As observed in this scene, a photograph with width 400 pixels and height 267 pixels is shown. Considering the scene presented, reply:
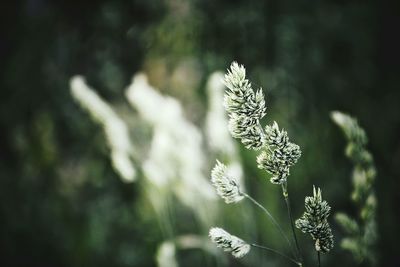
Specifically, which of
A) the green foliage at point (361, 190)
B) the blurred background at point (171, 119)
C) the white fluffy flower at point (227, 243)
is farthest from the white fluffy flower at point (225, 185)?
the blurred background at point (171, 119)

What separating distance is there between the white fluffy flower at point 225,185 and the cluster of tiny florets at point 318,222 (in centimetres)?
9

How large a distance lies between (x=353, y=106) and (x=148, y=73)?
138cm

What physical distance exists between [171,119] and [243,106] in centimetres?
75

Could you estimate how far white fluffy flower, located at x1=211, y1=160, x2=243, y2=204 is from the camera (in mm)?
527

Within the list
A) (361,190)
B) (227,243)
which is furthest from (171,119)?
(227,243)

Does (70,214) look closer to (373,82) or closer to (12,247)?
(12,247)

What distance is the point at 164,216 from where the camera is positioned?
52.4 inches

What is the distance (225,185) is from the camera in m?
0.53

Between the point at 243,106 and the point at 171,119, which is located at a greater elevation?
the point at 171,119

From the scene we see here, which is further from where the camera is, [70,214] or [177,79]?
[177,79]

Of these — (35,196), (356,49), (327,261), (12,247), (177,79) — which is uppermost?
(177,79)

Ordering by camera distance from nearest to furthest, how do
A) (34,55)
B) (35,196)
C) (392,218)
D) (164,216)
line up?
(164,216), (392,218), (35,196), (34,55)

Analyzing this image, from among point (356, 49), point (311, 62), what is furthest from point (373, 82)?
point (311, 62)

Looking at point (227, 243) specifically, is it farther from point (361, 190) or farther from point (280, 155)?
point (361, 190)
